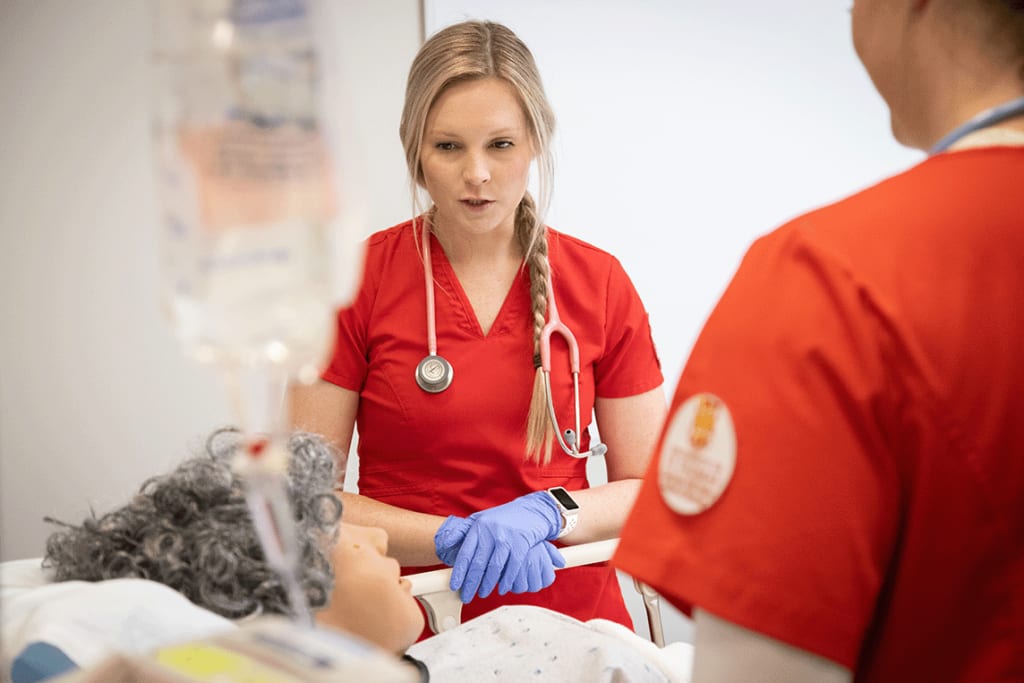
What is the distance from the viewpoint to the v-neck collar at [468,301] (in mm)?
1767

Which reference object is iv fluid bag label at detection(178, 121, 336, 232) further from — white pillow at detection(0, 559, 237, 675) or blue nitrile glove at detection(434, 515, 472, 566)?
blue nitrile glove at detection(434, 515, 472, 566)

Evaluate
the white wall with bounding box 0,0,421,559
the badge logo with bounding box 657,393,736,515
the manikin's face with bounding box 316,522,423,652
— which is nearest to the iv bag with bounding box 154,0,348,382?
the badge logo with bounding box 657,393,736,515

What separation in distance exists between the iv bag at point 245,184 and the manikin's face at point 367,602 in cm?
67

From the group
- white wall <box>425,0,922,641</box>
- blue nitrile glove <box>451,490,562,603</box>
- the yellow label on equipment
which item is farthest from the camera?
white wall <box>425,0,922,641</box>

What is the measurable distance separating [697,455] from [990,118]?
350mm

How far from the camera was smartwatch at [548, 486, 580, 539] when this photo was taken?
5.50 ft

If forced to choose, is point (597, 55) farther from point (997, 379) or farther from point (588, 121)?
point (997, 379)

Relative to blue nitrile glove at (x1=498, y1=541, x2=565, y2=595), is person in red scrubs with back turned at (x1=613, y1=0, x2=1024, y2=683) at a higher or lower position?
higher

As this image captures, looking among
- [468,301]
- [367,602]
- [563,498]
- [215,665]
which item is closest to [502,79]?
[468,301]

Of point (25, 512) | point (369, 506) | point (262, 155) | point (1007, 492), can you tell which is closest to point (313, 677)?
point (262, 155)

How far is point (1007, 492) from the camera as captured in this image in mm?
680

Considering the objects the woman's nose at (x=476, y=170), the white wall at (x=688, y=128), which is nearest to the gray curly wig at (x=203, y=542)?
the woman's nose at (x=476, y=170)

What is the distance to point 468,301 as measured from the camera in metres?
1.78

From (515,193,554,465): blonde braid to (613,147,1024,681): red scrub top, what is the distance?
0.98 m
